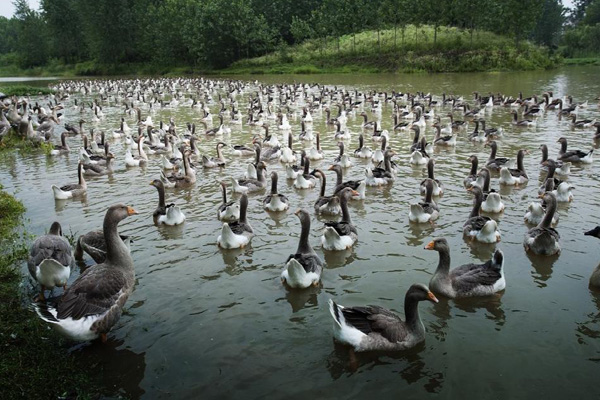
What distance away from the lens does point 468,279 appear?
27.0 ft

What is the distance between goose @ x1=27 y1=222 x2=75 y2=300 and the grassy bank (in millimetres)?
454

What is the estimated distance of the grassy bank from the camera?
5641mm

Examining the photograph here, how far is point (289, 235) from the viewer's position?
11164 mm

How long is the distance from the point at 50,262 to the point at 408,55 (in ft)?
211

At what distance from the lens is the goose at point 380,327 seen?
21.7ft

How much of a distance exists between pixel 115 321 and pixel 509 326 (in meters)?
6.03

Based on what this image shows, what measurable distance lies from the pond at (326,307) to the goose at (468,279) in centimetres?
18

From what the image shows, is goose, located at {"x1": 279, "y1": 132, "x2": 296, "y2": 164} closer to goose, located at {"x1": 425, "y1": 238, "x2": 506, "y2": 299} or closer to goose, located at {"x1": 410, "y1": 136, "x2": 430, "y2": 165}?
goose, located at {"x1": 410, "y1": 136, "x2": 430, "y2": 165}

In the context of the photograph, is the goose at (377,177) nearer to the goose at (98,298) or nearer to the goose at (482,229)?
the goose at (482,229)

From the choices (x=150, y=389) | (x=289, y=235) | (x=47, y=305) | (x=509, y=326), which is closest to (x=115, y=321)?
(x=47, y=305)

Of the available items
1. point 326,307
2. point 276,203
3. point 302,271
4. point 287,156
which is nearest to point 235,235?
point 302,271

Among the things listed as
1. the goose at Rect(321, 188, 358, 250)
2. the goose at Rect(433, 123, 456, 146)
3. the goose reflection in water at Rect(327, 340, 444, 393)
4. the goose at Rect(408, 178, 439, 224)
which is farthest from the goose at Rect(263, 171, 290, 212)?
the goose at Rect(433, 123, 456, 146)

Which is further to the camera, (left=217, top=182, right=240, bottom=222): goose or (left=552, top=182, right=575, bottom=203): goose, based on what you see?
(left=552, top=182, right=575, bottom=203): goose

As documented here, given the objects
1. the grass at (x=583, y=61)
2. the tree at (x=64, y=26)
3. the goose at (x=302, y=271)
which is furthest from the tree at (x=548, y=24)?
the goose at (x=302, y=271)
